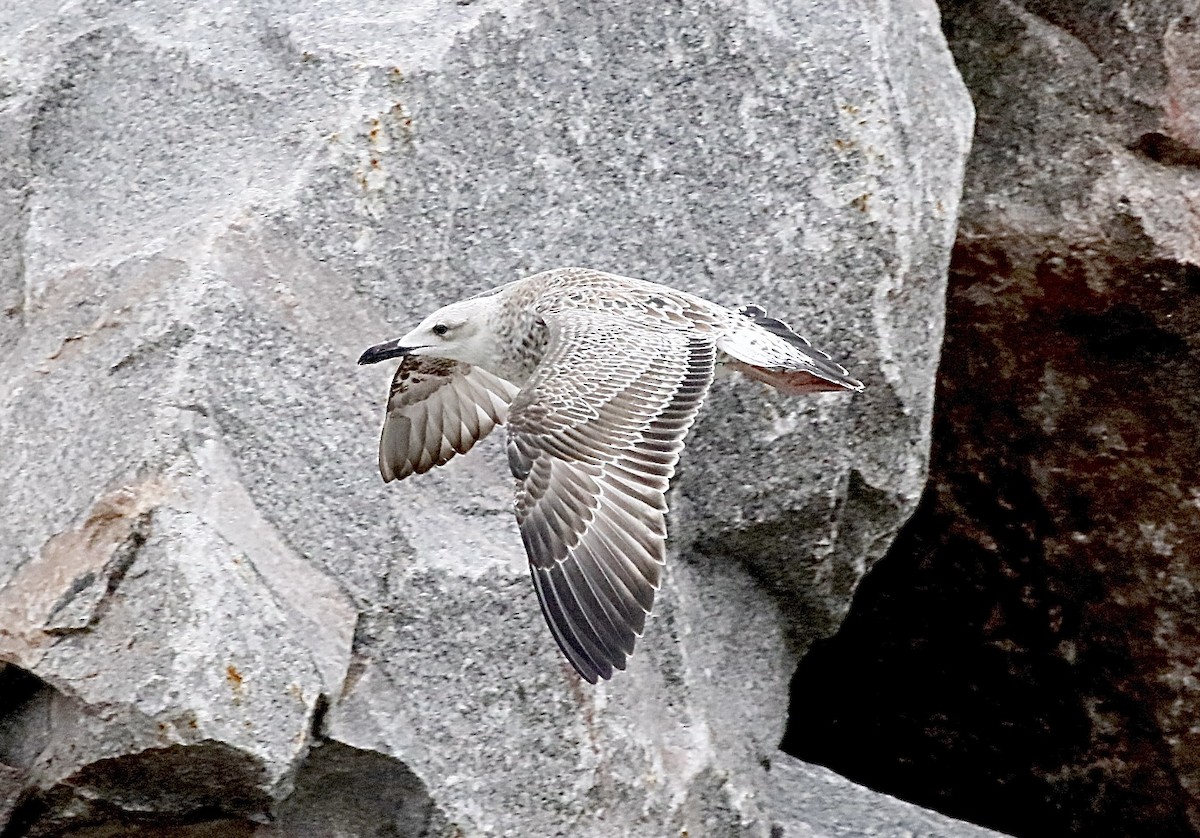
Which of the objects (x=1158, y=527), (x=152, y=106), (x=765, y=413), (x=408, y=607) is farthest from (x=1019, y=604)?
(x=152, y=106)

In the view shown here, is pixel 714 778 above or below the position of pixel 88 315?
below

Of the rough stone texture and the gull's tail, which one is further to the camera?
the rough stone texture

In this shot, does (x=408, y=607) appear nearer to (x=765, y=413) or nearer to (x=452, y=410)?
(x=452, y=410)

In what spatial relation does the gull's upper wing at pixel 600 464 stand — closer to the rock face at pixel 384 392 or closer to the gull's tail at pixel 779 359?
the gull's tail at pixel 779 359

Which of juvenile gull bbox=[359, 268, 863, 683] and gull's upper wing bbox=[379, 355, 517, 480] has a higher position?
juvenile gull bbox=[359, 268, 863, 683]

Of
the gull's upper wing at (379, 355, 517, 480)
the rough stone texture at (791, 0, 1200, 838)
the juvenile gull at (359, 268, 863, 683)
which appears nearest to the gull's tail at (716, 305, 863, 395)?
the juvenile gull at (359, 268, 863, 683)

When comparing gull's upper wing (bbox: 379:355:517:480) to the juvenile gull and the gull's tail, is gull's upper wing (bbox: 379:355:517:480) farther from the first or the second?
the gull's tail

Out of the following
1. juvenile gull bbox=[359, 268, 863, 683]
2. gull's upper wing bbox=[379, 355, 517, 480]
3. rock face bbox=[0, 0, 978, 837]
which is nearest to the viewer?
rock face bbox=[0, 0, 978, 837]
